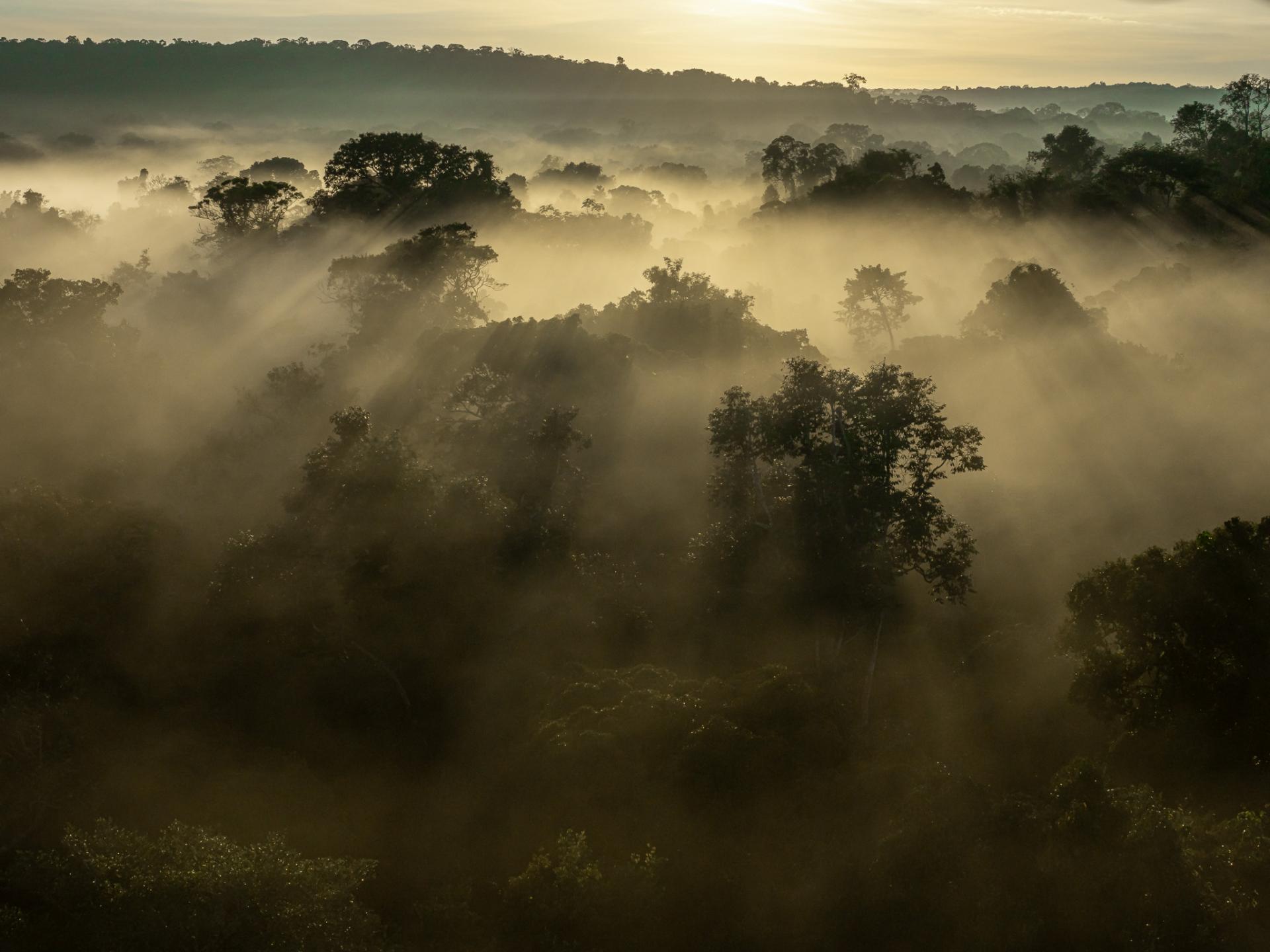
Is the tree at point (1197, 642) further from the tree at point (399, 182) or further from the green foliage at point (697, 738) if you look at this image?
the tree at point (399, 182)

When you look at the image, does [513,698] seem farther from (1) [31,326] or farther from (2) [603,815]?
(1) [31,326]

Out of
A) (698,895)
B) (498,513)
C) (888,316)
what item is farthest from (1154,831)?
(888,316)

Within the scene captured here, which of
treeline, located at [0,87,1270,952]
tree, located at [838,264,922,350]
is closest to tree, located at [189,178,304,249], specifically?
treeline, located at [0,87,1270,952]

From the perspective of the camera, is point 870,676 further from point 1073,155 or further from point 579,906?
point 1073,155

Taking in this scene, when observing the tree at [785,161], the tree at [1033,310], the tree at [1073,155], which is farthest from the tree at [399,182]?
the tree at [1073,155]

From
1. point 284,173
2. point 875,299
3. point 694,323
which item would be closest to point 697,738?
point 694,323
